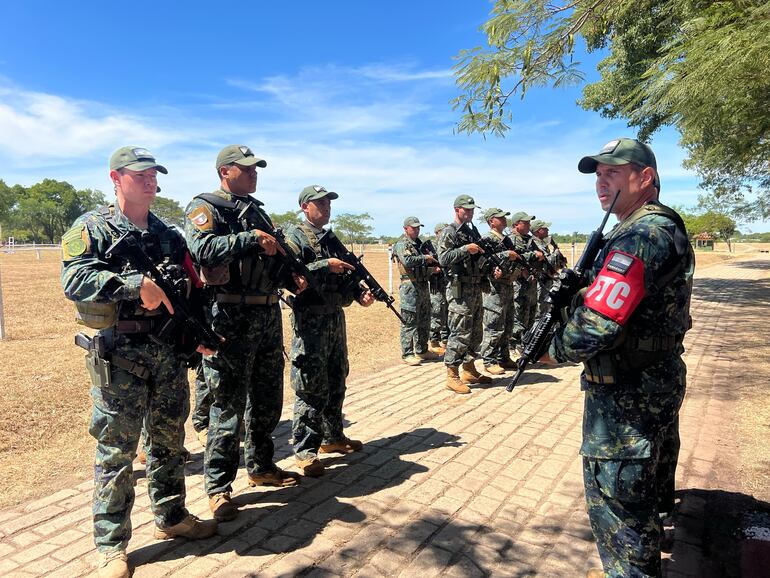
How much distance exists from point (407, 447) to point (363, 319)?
7.62 m

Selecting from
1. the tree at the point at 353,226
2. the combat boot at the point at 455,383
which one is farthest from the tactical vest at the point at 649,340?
the tree at the point at 353,226

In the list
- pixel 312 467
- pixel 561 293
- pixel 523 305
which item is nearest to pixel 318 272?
pixel 312 467

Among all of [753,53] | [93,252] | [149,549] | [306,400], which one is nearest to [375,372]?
[306,400]

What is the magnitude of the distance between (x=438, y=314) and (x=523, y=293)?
1627mm

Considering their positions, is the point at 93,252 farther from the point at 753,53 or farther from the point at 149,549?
the point at 753,53

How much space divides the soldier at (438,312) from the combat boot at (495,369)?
5.59 feet

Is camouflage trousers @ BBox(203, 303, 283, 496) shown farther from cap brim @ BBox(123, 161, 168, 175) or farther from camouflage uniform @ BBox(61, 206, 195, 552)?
cap brim @ BBox(123, 161, 168, 175)

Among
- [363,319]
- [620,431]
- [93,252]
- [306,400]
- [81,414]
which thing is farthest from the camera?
[363,319]

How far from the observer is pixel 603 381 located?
2268 mm

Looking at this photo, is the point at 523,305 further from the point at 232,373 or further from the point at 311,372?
the point at 232,373

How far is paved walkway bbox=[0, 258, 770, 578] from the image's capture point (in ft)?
9.20

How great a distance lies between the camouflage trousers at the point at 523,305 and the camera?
8227 millimetres

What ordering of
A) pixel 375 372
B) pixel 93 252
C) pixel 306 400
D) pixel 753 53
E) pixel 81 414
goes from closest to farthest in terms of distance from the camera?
pixel 93 252
pixel 306 400
pixel 753 53
pixel 81 414
pixel 375 372

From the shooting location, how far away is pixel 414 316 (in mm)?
7996
